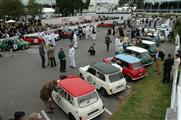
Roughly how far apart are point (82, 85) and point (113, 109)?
210cm

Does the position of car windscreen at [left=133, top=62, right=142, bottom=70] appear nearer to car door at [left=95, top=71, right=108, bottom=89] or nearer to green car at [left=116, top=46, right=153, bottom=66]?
green car at [left=116, top=46, right=153, bottom=66]

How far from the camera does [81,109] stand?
9.36 m

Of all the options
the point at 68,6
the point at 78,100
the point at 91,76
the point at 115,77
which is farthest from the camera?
the point at 68,6

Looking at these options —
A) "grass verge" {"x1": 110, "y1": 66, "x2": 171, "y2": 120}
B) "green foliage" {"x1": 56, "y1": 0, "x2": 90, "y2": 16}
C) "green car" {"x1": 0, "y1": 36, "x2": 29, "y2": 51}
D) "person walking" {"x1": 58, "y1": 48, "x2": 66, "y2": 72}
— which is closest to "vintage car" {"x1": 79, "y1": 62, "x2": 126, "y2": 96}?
"grass verge" {"x1": 110, "y1": 66, "x2": 171, "y2": 120}

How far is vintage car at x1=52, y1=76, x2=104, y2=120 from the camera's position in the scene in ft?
30.9

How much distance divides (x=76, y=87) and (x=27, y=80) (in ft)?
18.8

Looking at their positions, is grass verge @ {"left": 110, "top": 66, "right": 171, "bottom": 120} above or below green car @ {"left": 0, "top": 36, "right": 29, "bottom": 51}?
below

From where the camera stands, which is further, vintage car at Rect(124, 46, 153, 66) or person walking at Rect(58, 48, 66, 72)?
vintage car at Rect(124, 46, 153, 66)

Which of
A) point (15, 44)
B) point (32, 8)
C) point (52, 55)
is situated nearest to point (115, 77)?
point (52, 55)

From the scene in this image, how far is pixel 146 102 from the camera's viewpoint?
11969 millimetres

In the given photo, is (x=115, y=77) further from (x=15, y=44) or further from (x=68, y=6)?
(x=68, y=6)

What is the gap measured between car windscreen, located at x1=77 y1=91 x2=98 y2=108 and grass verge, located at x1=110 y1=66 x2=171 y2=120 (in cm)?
125

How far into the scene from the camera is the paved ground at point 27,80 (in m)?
11.0

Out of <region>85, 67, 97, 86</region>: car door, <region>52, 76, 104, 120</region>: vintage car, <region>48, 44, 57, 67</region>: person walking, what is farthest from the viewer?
<region>48, 44, 57, 67</region>: person walking
